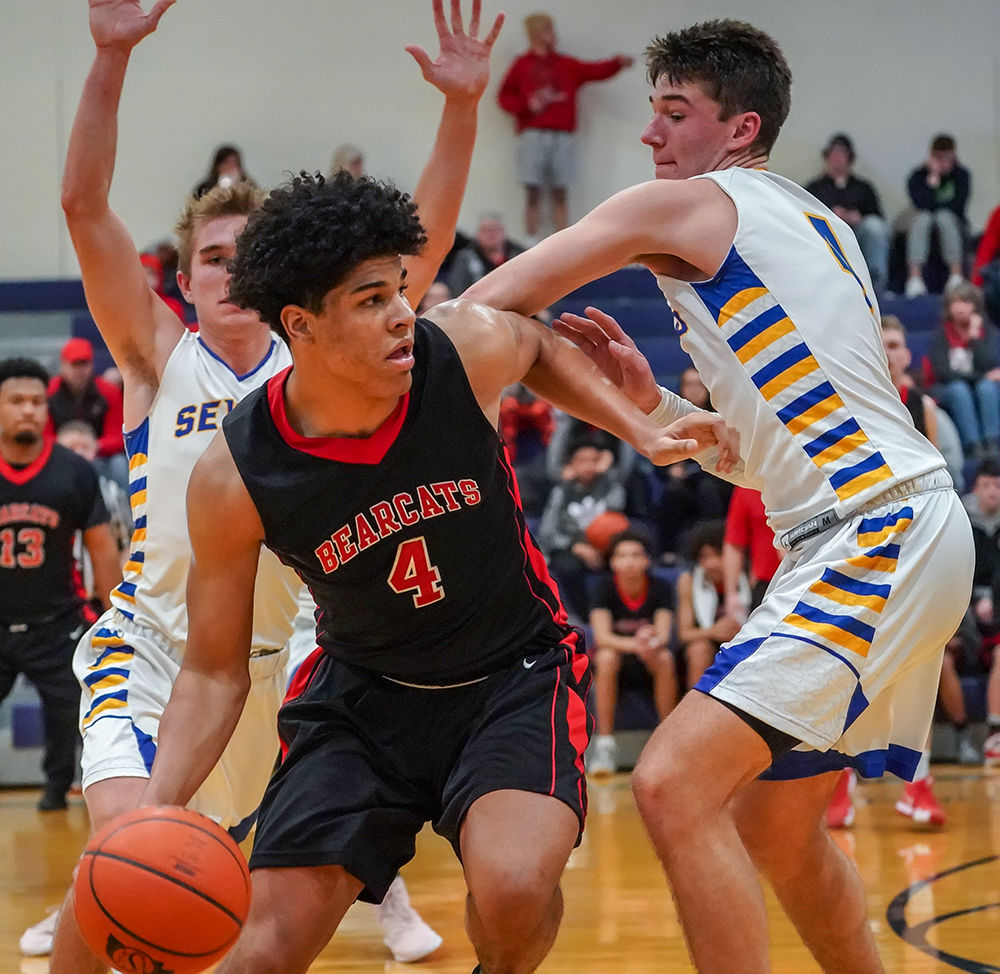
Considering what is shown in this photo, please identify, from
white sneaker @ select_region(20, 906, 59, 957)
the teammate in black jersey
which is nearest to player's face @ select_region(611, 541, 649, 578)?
the teammate in black jersey

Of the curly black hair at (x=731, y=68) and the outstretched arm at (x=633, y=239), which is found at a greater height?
the curly black hair at (x=731, y=68)

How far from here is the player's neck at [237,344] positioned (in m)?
4.11

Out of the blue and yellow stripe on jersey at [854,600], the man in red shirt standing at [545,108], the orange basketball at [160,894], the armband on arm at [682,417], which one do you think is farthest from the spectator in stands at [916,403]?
the man in red shirt standing at [545,108]

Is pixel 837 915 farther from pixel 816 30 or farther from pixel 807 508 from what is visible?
pixel 816 30

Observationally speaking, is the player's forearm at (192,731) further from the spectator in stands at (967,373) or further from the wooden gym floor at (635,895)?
the spectator in stands at (967,373)

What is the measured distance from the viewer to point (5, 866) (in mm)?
6746

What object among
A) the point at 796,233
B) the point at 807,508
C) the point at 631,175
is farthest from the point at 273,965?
the point at 631,175

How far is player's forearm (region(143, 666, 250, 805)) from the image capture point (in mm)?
3100

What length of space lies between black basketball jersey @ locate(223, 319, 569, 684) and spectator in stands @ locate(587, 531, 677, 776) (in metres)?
5.58

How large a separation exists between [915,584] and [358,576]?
4.07ft

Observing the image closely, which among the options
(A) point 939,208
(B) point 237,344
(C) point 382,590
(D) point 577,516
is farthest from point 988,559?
(C) point 382,590

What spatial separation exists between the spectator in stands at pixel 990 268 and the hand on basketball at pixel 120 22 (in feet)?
32.8

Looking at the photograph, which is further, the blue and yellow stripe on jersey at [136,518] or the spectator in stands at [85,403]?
the spectator in stands at [85,403]

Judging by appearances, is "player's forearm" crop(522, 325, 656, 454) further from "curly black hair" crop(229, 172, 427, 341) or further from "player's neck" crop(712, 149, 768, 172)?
"player's neck" crop(712, 149, 768, 172)
